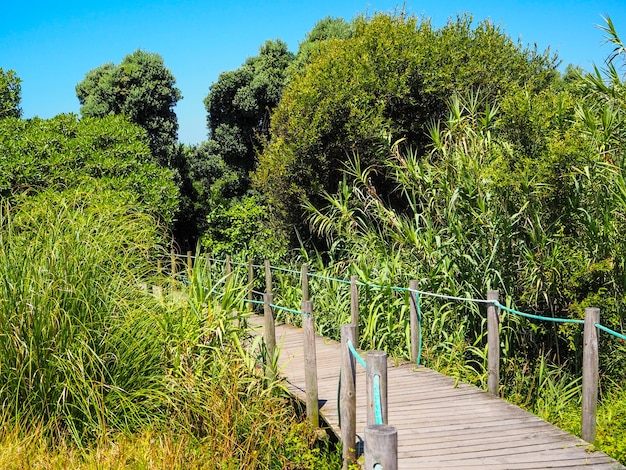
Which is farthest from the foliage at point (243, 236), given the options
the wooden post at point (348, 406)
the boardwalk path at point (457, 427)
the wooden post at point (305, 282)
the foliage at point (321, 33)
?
the foliage at point (321, 33)

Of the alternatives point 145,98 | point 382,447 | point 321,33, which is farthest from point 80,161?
point 321,33

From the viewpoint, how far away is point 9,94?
634 inches

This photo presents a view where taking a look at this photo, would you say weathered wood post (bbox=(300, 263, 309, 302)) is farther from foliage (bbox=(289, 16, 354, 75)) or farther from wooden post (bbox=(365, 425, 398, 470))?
foliage (bbox=(289, 16, 354, 75))

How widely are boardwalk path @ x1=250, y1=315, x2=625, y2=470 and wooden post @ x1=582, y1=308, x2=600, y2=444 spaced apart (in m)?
0.12

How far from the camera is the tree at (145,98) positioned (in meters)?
22.1

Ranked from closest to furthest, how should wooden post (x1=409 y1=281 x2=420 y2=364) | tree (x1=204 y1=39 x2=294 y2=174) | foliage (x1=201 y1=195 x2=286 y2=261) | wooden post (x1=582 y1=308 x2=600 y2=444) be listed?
wooden post (x1=582 y1=308 x2=600 y2=444), wooden post (x1=409 y1=281 x2=420 y2=364), foliage (x1=201 y1=195 x2=286 y2=261), tree (x1=204 y1=39 x2=294 y2=174)

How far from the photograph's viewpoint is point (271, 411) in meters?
5.68

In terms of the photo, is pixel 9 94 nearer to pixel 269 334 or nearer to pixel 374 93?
pixel 374 93

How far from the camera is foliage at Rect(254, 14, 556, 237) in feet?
38.7

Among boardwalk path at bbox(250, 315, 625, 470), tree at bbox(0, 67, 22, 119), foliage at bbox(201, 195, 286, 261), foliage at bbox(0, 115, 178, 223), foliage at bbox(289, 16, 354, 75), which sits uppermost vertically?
foliage at bbox(289, 16, 354, 75)

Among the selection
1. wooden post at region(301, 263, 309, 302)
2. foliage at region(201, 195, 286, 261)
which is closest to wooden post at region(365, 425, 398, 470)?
wooden post at region(301, 263, 309, 302)

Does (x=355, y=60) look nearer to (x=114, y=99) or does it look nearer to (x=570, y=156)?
(x=570, y=156)

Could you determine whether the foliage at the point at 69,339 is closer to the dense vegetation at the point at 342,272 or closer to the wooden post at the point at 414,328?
the dense vegetation at the point at 342,272

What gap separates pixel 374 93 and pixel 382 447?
33.1 ft
